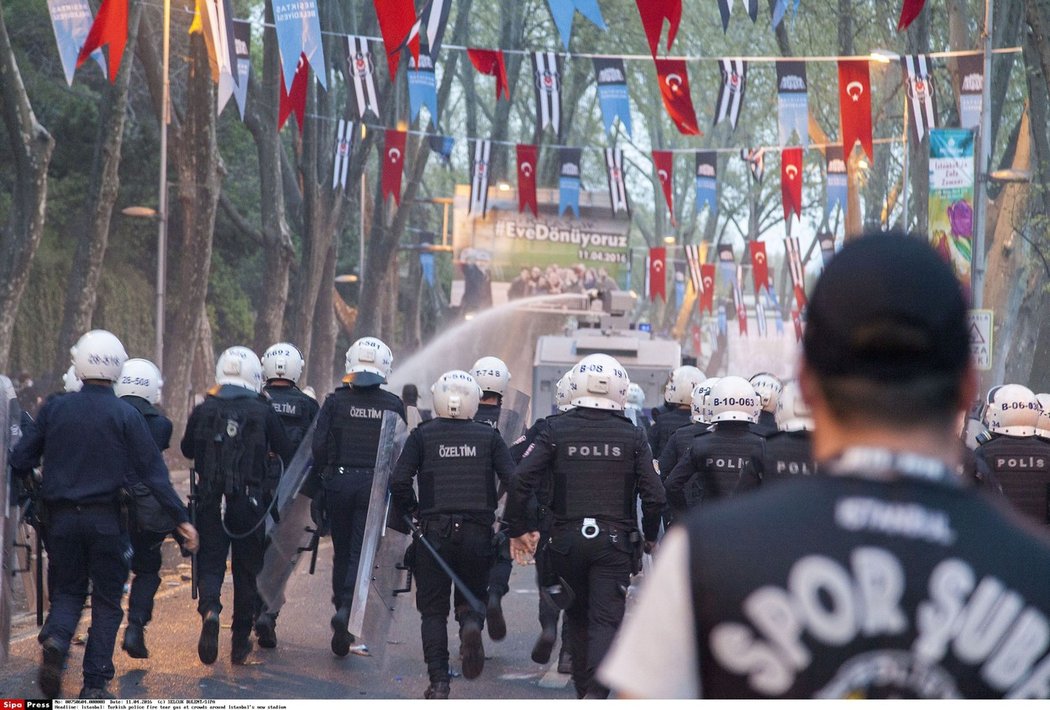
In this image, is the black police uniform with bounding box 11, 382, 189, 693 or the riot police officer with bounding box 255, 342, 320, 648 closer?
the black police uniform with bounding box 11, 382, 189, 693

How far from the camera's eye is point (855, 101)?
22.3 meters

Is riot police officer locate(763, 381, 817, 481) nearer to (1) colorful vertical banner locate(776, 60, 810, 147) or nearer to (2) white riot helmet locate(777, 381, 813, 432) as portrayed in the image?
(2) white riot helmet locate(777, 381, 813, 432)

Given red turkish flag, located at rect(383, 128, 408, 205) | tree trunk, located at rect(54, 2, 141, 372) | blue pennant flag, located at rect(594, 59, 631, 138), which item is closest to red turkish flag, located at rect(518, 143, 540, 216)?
red turkish flag, located at rect(383, 128, 408, 205)

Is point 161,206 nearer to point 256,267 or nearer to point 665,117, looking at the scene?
point 256,267

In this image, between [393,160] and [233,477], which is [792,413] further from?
[393,160]

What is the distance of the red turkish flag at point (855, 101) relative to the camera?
22125 mm

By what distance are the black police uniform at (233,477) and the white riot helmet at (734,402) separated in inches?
113

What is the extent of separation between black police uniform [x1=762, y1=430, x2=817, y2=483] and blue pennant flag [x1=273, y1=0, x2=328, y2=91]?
873 cm

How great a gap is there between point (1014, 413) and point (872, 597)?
25.8 feet

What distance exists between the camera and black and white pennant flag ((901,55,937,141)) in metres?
21.3

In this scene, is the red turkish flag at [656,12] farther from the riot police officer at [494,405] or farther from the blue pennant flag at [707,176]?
the blue pennant flag at [707,176]

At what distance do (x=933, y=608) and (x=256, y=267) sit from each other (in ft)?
134

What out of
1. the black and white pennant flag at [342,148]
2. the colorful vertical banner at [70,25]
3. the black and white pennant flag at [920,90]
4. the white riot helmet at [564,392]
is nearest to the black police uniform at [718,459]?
the white riot helmet at [564,392]

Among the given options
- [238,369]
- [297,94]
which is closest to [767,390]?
[238,369]
